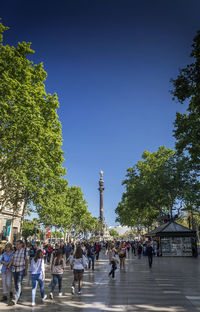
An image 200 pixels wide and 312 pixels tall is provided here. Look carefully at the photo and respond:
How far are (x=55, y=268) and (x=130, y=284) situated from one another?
4195mm

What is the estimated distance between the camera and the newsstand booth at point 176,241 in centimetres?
2819

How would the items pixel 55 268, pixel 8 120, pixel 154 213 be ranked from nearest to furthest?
pixel 55 268
pixel 8 120
pixel 154 213

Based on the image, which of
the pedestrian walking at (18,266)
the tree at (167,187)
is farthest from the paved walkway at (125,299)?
the tree at (167,187)

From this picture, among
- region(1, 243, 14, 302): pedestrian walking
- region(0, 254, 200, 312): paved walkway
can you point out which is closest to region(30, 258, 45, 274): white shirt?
region(1, 243, 14, 302): pedestrian walking

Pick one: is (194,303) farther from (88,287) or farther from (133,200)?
(133,200)

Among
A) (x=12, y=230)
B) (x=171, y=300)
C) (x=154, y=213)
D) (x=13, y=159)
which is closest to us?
(x=171, y=300)

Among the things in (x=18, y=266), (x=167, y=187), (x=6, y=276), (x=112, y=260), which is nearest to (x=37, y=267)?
(x=18, y=266)

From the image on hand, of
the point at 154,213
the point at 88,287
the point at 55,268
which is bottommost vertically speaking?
the point at 88,287

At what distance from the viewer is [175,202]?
122 feet

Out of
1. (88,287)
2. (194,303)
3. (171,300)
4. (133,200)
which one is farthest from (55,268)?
(133,200)

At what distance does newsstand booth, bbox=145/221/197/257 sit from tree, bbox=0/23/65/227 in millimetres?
17185

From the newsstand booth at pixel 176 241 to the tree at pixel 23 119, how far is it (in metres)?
17.2

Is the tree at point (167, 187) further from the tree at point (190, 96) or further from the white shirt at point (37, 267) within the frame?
the white shirt at point (37, 267)

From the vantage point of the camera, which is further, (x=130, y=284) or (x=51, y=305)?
(x=130, y=284)
